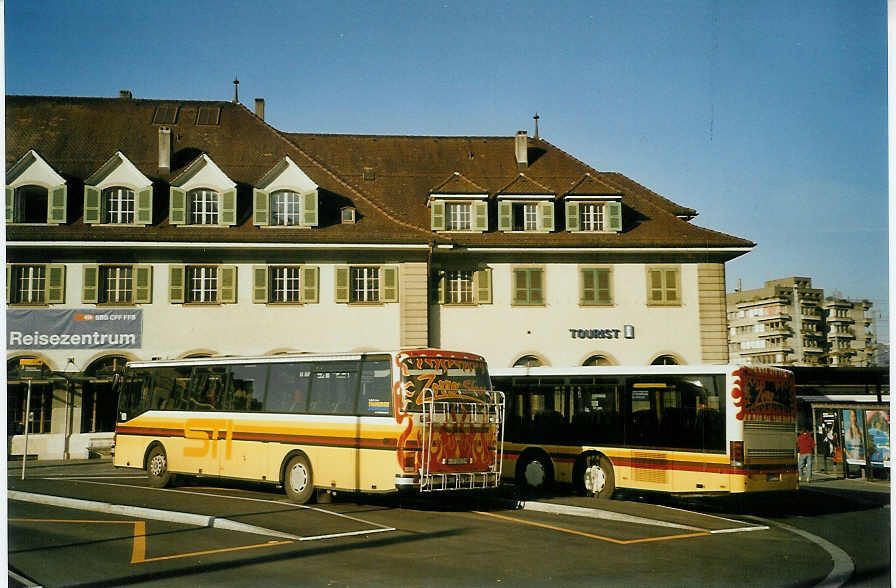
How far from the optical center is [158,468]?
64.7 ft

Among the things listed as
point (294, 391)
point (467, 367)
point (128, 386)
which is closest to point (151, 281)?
point (128, 386)

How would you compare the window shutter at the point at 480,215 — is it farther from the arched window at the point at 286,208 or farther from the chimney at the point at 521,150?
the arched window at the point at 286,208

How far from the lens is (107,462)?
24781 mm

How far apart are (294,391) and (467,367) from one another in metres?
3.16

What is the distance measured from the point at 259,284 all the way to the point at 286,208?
2.84 meters

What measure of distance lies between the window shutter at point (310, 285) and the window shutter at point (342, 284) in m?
0.59

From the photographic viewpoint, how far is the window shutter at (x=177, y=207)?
84.0 ft

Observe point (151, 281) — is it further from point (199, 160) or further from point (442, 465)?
point (442, 465)

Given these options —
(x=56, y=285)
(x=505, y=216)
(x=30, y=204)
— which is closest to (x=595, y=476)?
(x=56, y=285)

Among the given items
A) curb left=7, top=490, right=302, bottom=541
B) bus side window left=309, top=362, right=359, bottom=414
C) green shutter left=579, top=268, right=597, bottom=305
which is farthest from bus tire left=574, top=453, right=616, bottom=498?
green shutter left=579, top=268, right=597, bottom=305

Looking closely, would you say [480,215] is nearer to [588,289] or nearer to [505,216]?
[505,216]

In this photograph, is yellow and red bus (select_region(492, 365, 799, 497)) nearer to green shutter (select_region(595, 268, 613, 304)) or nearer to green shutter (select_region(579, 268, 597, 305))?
green shutter (select_region(579, 268, 597, 305))

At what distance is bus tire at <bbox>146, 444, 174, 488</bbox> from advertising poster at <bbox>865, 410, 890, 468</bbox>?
1590 centimetres

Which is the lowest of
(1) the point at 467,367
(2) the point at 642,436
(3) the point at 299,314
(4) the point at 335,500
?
(4) the point at 335,500
